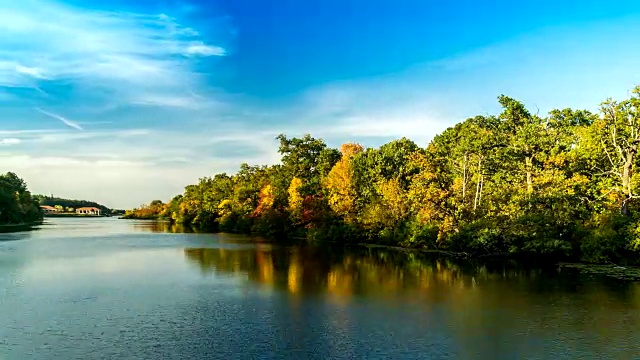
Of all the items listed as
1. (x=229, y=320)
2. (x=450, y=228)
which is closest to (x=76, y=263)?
(x=229, y=320)

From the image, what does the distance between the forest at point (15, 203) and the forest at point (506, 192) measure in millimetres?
73074

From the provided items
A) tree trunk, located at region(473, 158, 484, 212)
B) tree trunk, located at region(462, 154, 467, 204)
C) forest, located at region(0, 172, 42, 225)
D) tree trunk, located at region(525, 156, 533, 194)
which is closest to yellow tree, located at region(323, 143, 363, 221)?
tree trunk, located at region(462, 154, 467, 204)

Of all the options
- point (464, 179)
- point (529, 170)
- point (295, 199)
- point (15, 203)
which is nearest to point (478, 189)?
point (464, 179)

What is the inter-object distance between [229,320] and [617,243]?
27626 mm

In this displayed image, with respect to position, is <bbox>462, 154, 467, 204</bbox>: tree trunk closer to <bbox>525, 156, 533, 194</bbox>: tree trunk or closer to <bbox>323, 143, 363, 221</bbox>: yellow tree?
<bbox>525, 156, 533, 194</bbox>: tree trunk

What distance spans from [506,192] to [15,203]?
10748 centimetres

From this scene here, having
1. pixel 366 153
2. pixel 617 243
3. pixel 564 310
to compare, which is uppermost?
pixel 366 153

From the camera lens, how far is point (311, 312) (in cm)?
2150

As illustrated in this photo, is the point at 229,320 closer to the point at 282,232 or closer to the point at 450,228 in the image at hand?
the point at 450,228

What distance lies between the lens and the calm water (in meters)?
16.4

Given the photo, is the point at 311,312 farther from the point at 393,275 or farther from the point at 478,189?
the point at 478,189

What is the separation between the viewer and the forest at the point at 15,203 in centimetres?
10538

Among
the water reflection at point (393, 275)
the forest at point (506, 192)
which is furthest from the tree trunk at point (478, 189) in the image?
the water reflection at point (393, 275)

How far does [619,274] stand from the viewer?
31.3m
